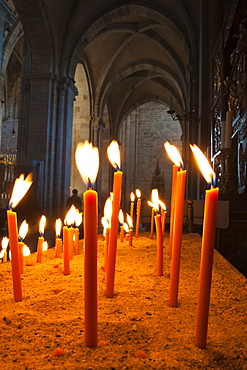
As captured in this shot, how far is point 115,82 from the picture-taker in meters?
17.8

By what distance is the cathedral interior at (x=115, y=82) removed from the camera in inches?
170

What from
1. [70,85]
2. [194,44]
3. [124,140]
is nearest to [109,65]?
[70,85]

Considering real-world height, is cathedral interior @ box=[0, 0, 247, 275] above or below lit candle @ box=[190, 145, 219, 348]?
above

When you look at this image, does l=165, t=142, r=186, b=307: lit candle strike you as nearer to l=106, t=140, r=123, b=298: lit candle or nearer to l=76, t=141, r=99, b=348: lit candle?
l=106, t=140, r=123, b=298: lit candle

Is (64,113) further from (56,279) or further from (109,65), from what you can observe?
(56,279)

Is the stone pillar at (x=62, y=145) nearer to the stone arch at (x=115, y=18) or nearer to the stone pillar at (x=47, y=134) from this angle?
the stone pillar at (x=47, y=134)

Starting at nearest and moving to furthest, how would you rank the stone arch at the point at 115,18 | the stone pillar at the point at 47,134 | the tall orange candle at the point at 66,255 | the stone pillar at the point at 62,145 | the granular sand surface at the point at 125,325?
1. the granular sand surface at the point at 125,325
2. the tall orange candle at the point at 66,255
3. the stone pillar at the point at 47,134
4. the stone pillar at the point at 62,145
5. the stone arch at the point at 115,18

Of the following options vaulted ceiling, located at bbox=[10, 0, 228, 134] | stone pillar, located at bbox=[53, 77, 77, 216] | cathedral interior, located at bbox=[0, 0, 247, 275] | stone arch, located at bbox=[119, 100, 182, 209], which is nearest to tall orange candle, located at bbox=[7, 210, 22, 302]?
cathedral interior, located at bbox=[0, 0, 247, 275]

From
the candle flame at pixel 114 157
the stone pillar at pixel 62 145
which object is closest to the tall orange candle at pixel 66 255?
the candle flame at pixel 114 157

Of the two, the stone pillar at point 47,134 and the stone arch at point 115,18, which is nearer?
the stone pillar at point 47,134

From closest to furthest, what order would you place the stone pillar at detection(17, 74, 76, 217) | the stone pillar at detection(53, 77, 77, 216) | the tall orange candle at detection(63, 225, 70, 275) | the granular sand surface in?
the granular sand surface, the tall orange candle at detection(63, 225, 70, 275), the stone pillar at detection(17, 74, 76, 217), the stone pillar at detection(53, 77, 77, 216)

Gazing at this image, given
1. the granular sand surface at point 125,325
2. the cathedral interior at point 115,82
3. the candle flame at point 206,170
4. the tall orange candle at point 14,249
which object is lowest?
the granular sand surface at point 125,325

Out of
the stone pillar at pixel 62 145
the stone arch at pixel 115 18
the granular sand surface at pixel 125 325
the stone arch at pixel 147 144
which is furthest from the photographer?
the stone arch at pixel 147 144

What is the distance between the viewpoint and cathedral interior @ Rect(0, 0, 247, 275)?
432 centimetres
